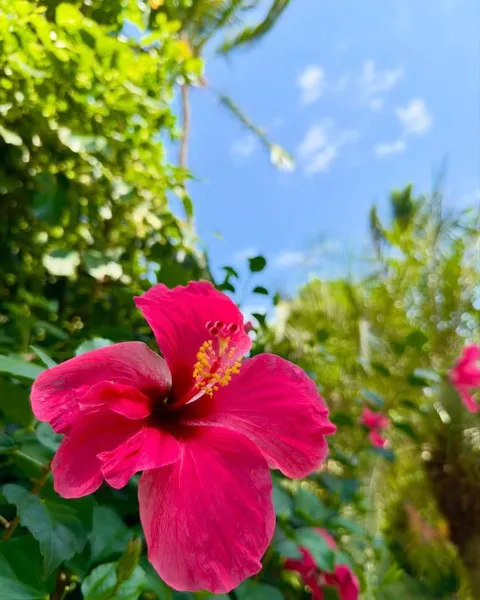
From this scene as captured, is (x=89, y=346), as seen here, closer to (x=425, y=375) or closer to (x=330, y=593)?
(x=330, y=593)

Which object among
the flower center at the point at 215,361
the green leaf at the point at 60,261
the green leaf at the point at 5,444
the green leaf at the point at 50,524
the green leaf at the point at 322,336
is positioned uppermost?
the flower center at the point at 215,361

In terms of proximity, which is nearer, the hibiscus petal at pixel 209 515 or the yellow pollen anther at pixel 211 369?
the hibiscus petal at pixel 209 515

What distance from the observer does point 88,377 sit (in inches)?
19.1

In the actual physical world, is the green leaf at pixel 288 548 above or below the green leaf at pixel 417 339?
below

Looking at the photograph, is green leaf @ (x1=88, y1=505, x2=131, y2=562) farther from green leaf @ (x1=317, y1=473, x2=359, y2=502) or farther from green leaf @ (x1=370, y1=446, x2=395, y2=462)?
green leaf @ (x1=370, y1=446, x2=395, y2=462)

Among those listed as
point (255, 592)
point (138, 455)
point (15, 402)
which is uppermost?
point (138, 455)

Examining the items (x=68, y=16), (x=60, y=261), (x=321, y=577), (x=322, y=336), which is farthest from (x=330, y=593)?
(x=68, y=16)

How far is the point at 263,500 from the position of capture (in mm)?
472

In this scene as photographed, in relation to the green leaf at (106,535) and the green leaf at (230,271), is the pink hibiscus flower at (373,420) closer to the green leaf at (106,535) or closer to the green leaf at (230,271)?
the green leaf at (230,271)

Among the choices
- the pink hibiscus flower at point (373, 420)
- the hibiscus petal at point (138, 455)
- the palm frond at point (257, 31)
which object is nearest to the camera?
the hibiscus petal at point (138, 455)

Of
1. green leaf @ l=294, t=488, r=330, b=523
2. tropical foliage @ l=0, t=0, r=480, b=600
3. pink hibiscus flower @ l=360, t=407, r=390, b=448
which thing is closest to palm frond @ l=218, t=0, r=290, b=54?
tropical foliage @ l=0, t=0, r=480, b=600

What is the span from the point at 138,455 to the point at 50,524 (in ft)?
0.45

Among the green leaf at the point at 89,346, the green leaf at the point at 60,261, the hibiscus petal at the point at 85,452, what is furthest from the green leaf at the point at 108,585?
the green leaf at the point at 60,261

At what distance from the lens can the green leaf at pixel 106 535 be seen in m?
0.60
